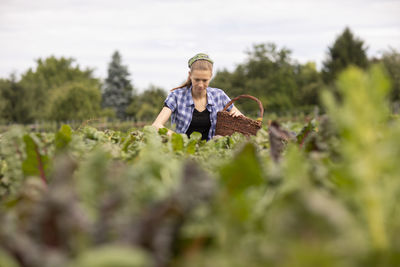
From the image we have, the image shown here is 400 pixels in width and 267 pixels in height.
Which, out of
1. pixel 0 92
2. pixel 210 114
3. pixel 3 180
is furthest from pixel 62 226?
pixel 0 92

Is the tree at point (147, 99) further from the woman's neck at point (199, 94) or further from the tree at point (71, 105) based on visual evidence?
the woman's neck at point (199, 94)

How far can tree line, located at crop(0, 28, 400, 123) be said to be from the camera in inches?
2149

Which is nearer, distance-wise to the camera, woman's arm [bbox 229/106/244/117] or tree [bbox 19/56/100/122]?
woman's arm [bbox 229/106/244/117]

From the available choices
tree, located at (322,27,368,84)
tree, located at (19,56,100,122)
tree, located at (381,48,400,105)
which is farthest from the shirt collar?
tree, located at (19,56,100,122)

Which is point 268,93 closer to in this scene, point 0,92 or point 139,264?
point 0,92

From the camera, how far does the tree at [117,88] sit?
3051 inches

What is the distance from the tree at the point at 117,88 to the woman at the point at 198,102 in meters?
71.4

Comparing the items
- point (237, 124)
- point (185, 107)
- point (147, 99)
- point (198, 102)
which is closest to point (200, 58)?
point (198, 102)

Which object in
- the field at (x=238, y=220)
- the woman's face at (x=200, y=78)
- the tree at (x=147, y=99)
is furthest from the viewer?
the tree at (x=147, y=99)

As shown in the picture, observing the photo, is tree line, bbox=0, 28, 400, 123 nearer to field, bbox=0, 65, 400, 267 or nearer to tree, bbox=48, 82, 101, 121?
tree, bbox=48, 82, 101, 121

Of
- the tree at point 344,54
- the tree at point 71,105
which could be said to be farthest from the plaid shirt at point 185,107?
the tree at point 344,54

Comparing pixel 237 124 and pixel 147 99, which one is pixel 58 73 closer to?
pixel 147 99

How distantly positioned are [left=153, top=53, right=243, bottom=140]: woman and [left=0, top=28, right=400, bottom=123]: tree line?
47917mm

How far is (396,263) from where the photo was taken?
1.93 feet
